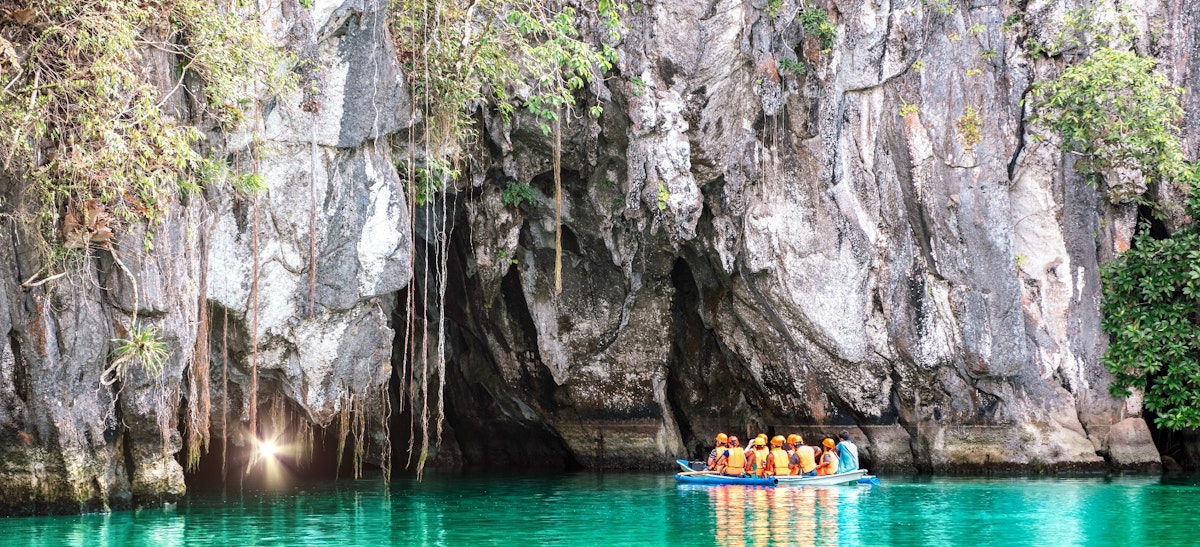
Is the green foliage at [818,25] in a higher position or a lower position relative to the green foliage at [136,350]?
higher

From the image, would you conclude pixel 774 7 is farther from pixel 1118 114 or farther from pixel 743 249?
pixel 1118 114

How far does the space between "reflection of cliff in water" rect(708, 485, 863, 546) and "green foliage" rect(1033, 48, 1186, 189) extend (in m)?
6.91

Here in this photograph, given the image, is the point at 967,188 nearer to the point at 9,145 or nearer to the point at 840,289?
the point at 840,289

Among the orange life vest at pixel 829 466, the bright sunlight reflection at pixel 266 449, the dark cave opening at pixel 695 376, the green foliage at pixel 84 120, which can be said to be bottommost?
the orange life vest at pixel 829 466

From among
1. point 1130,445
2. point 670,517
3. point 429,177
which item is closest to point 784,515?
point 670,517

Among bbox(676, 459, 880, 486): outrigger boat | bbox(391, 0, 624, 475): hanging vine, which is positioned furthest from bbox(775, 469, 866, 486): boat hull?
bbox(391, 0, 624, 475): hanging vine

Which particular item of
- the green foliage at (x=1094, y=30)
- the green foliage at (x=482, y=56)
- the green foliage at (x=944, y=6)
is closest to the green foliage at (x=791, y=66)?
the green foliage at (x=944, y=6)

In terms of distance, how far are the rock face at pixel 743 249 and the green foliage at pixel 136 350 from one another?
224 cm

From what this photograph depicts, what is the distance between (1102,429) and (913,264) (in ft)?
13.0

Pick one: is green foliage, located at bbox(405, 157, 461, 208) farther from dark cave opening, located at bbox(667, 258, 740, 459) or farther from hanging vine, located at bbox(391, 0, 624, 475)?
dark cave opening, located at bbox(667, 258, 740, 459)

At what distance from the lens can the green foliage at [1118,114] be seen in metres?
18.3

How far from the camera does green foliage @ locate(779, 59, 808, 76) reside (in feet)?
62.1

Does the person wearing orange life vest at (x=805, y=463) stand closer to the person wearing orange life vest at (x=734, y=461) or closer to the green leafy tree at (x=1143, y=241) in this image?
the person wearing orange life vest at (x=734, y=461)

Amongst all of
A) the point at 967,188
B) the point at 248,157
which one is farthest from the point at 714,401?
the point at 248,157
